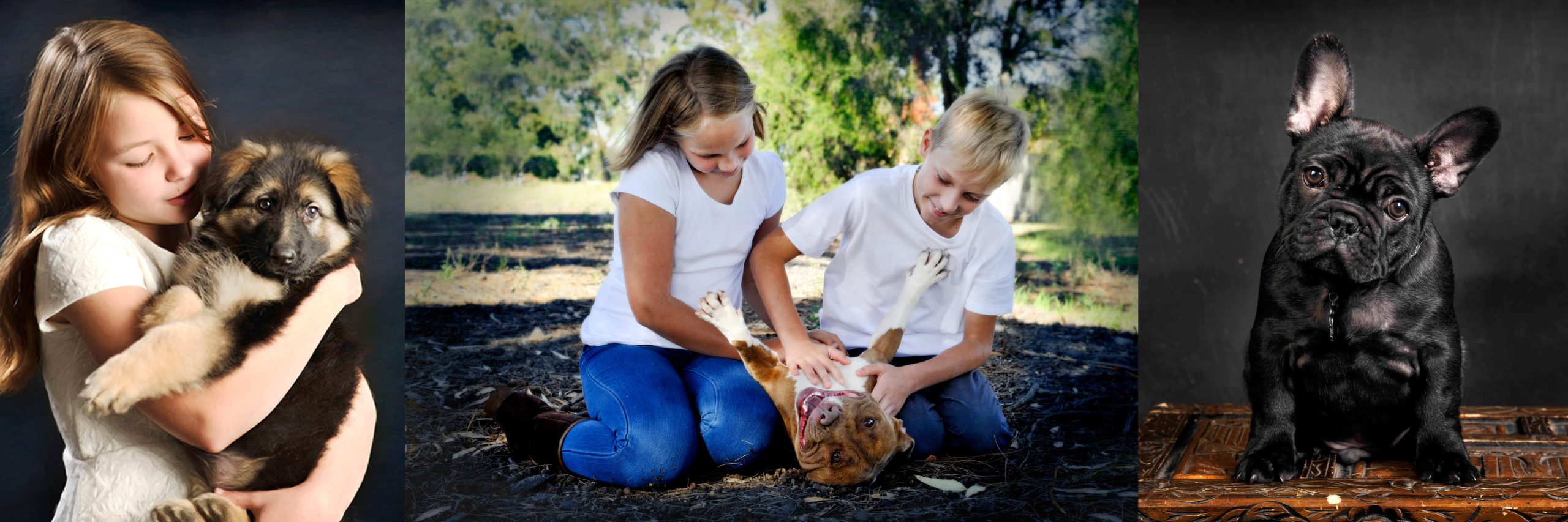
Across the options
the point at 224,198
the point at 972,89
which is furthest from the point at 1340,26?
the point at 224,198

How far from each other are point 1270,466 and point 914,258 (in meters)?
1.35

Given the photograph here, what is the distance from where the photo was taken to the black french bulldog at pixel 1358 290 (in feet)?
12.4

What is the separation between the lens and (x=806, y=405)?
380 centimetres

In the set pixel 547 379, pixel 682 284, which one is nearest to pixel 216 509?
pixel 547 379

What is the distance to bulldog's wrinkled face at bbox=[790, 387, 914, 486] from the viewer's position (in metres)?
3.78

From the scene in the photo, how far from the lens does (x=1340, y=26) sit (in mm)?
5008

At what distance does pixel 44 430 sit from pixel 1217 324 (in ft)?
15.0

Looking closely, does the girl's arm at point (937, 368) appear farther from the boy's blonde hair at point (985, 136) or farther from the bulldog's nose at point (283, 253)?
the bulldog's nose at point (283, 253)

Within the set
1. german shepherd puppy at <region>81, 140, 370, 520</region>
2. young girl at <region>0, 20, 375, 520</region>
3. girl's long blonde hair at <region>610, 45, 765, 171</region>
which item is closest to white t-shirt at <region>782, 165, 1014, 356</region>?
girl's long blonde hair at <region>610, 45, 765, 171</region>

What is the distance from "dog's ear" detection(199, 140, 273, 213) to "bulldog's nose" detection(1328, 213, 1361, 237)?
10.9 ft

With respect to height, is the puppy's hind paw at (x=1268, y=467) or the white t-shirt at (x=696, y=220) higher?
the white t-shirt at (x=696, y=220)

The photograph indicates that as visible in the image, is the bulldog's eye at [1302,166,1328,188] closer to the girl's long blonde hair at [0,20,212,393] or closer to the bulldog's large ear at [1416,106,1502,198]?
the bulldog's large ear at [1416,106,1502,198]

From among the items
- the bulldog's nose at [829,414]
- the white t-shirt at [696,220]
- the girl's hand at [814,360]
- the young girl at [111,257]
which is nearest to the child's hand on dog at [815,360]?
the girl's hand at [814,360]

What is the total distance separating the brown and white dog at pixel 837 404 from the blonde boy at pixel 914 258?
0.13ft
